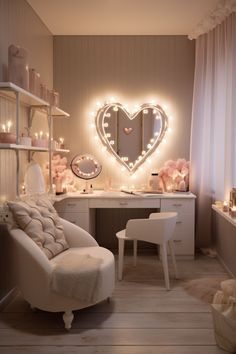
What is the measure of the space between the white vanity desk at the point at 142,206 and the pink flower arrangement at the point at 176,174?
10.5 inches

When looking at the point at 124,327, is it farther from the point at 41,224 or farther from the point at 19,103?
the point at 19,103

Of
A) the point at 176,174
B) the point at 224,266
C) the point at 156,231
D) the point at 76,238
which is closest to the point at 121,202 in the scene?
the point at 176,174

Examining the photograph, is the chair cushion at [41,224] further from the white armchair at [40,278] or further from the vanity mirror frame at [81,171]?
the vanity mirror frame at [81,171]

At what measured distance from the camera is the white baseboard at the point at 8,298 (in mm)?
2747

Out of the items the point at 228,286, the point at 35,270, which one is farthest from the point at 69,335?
the point at 228,286

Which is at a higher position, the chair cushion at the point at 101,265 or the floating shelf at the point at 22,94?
the floating shelf at the point at 22,94

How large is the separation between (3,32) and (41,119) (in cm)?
118

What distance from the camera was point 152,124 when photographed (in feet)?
14.3

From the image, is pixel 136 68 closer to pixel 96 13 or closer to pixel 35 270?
pixel 96 13

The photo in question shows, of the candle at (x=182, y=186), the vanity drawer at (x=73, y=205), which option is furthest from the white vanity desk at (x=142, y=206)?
the candle at (x=182, y=186)

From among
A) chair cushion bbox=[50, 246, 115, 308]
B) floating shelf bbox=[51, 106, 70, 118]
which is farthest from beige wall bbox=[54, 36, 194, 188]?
chair cushion bbox=[50, 246, 115, 308]

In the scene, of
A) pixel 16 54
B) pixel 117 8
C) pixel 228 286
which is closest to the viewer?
pixel 228 286

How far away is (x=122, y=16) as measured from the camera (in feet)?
12.4

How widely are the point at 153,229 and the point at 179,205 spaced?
884mm
